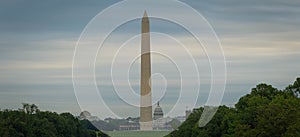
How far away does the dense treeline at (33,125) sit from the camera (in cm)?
8112

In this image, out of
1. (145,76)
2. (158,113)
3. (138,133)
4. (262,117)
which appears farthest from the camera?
(138,133)

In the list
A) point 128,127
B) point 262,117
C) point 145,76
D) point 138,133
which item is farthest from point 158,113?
point 262,117

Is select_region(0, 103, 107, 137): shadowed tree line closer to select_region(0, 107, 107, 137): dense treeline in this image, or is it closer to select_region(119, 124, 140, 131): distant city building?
select_region(0, 107, 107, 137): dense treeline

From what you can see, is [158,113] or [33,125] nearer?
[33,125]

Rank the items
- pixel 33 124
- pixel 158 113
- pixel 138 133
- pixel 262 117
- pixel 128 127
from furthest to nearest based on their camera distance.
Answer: pixel 138 133
pixel 128 127
pixel 158 113
pixel 33 124
pixel 262 117

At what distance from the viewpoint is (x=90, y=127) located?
167000 mm

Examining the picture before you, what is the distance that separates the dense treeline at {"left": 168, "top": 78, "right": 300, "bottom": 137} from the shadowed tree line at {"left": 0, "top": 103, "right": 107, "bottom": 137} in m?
16.7

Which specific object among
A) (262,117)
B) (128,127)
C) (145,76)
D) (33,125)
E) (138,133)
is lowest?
(262,117)

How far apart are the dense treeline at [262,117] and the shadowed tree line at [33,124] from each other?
54.8ft

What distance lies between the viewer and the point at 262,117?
203 feet

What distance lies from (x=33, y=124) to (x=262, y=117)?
36537 mm

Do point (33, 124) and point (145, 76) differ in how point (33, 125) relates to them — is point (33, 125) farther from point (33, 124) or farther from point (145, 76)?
point (145, 76)

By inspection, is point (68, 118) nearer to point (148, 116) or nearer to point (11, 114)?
point (148, 116)

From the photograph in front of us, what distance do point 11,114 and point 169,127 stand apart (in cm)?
3799
